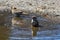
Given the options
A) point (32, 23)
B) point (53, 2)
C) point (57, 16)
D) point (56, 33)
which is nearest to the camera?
point (56, 33)

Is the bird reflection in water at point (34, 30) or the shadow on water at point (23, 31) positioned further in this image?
the bird reflection in water at point (34, 30)

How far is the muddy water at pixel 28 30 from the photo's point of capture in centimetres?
860

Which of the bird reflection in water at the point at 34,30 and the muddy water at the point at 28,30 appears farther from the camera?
the bird reflection in water at the point at 34,30

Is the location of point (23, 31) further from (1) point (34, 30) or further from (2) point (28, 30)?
(1) point (34, 30)

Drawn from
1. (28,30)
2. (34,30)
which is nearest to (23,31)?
(28,30)

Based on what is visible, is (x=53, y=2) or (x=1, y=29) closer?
(x=1, y=29)

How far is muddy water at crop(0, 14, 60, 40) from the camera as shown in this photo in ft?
28.2

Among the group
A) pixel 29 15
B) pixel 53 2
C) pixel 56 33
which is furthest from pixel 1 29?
pixel 53 2

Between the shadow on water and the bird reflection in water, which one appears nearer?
the shadow on water

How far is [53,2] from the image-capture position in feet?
44.3

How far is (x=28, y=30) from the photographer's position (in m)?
9.47

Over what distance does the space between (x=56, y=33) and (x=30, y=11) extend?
358cm

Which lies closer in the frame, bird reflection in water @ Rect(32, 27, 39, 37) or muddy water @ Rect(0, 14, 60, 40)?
muddy water @ Rect(0, 14, 60, 40)

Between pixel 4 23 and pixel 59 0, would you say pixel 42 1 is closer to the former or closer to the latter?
pixel 59 0
